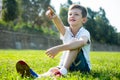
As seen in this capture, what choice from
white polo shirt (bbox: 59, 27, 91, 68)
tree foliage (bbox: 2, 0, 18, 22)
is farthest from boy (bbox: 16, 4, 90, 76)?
tree foliage (bbox: 2, 0, 18, 22)

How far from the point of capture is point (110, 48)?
73312 mm

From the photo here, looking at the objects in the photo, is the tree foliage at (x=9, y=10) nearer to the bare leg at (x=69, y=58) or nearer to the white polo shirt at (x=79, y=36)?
the white polo shirt at (x=79, y=36)

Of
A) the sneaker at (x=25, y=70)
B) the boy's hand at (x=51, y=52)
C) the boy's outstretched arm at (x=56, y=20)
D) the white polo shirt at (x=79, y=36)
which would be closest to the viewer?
the sneaker at (x=25, y=70)

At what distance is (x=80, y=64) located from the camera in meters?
4.86

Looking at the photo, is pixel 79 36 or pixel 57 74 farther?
pixel 79 36

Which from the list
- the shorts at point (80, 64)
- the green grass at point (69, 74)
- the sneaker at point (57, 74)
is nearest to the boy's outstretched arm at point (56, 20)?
the shorts at point (80, 64)

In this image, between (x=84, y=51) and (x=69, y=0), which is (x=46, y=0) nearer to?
(x=69, y=0)

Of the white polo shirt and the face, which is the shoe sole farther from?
the face

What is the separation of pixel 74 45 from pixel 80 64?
1.52 feet

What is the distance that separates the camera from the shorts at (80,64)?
4754mm

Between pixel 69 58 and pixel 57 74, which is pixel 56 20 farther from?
pixel 57 74

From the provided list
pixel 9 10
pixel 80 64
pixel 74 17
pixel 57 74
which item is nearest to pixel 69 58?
pixel 80 64

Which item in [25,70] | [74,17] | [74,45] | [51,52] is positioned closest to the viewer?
[25,70]

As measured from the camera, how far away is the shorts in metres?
4.75
